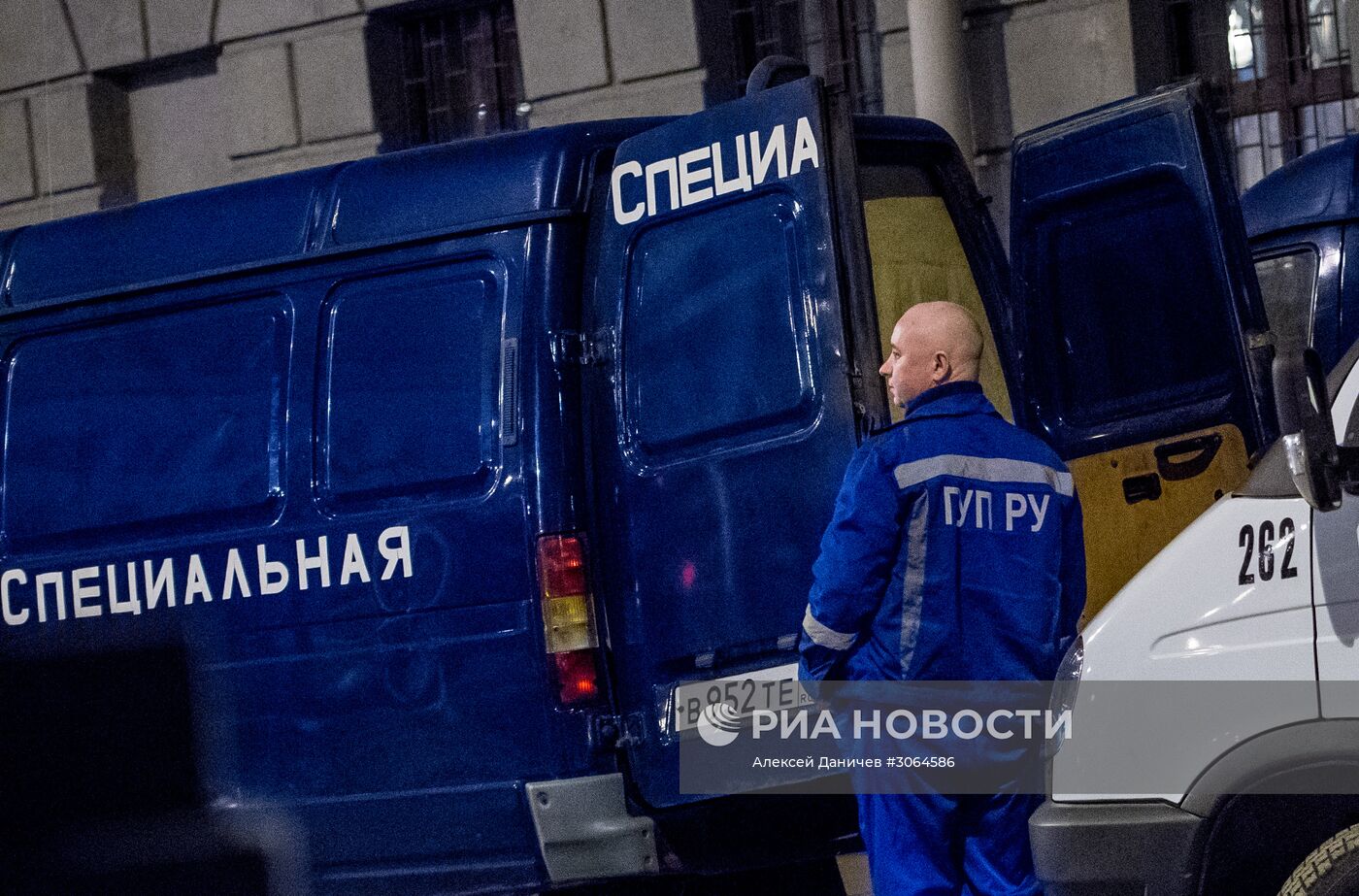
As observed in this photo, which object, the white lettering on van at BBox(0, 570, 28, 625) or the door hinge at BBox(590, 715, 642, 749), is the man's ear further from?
the white lettering on van at BBox(0, 570, 28, 625)

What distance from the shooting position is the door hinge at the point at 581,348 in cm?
475

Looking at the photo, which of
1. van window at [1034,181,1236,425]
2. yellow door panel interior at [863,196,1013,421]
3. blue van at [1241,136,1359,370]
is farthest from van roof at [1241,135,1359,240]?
yellow door panel interior at [863,196,1013,421]

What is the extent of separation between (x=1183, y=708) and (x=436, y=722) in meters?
2.08

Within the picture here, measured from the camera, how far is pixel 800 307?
443cm

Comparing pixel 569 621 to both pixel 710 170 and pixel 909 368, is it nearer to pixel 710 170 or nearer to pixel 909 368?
pixel 710 170

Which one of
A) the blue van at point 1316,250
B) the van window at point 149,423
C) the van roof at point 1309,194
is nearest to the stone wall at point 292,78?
the van roof at point 1309,194

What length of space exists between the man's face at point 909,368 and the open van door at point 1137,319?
182 centimetres

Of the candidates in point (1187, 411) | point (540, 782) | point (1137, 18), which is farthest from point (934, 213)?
point (1137, 18)

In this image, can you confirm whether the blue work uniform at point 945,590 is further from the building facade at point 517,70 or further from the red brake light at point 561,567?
the building facade at point 517,70

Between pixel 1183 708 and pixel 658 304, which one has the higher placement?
pixel 658 304

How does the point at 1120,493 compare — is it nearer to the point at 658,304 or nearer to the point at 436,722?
the point at 658,304

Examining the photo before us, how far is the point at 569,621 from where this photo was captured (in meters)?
4.65

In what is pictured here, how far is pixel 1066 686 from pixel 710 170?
170cm

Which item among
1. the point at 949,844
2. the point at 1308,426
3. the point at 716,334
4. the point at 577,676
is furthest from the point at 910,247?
the point at 1308,426
